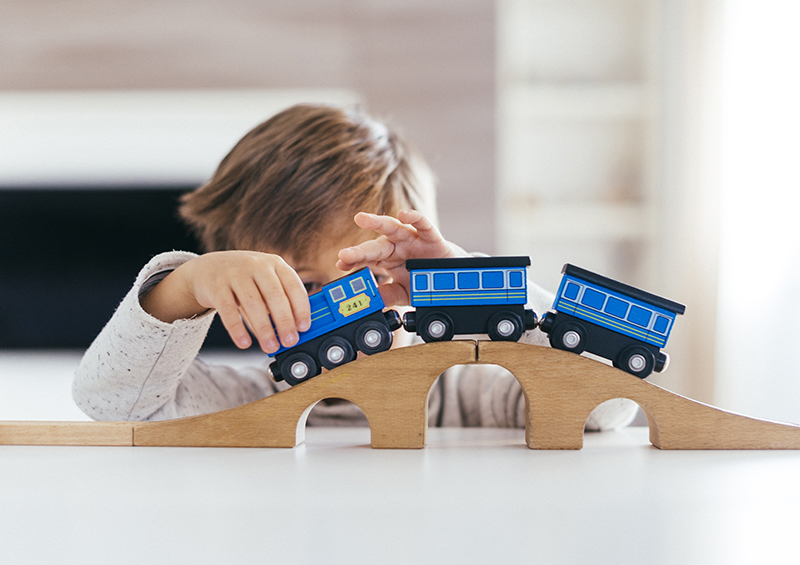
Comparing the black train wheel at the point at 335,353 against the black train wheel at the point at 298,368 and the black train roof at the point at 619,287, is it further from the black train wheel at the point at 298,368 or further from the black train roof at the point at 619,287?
the black train roof at the point at 619,287

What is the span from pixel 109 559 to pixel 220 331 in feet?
5.69

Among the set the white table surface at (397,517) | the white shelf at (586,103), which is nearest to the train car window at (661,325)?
the white table surface at (397,517)

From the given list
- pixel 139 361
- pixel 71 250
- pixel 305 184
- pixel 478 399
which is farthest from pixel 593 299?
pixel 71 250

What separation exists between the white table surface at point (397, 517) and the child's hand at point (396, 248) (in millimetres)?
217

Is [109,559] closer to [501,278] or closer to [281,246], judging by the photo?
[501,278]

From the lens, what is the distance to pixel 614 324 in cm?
47

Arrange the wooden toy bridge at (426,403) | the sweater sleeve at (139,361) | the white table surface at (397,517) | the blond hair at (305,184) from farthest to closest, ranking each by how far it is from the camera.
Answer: the blond hair at (305,184) → the sweater sleeve at (139,361) → the wooden toy bridge at (426,403) → the white table surface at (397,517)

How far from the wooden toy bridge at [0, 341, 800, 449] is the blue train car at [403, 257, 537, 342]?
0.8 inches

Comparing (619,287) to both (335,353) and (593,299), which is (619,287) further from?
(335,353)

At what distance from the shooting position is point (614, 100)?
199 centimetres

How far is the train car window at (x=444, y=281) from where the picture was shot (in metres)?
0.47

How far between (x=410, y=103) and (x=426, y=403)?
5.44 feet


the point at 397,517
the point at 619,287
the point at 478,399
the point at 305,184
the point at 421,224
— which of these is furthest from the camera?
the point at 478,399

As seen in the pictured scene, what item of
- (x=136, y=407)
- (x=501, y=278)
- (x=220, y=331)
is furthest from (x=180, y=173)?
(x=501, y=278)
